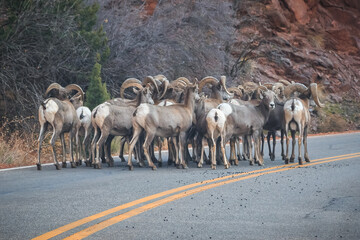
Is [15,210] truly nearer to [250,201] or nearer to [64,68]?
[250,201]

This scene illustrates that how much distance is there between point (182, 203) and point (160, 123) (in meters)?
6.45

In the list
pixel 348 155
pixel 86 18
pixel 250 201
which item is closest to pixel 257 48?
pixel 86 18

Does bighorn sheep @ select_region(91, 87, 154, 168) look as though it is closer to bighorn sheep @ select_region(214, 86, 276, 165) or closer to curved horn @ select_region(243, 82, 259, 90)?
bighorn sheep @ select_region(214, 86, 276, 165)

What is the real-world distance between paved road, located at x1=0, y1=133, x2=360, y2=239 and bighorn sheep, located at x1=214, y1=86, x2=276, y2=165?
6.26 ft

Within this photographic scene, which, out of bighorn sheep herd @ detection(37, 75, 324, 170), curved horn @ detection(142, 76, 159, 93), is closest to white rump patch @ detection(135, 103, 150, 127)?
bighorn sheep herd @ detection(37, 75, 324, 170)

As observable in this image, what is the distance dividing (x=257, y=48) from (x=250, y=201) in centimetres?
3337

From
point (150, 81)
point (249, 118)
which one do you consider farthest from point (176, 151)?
point (150, 81)

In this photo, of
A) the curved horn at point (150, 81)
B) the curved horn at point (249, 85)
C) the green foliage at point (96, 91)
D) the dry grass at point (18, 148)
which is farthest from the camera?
the curved horn at point (249, 85)

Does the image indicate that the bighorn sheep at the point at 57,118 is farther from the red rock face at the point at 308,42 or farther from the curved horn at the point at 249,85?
the red rock face at the point at 308,42

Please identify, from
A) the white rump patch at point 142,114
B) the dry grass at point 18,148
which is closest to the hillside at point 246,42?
the dry grass at point 18,148

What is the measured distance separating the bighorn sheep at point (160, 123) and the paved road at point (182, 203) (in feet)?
3.70

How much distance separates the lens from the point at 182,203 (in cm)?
952

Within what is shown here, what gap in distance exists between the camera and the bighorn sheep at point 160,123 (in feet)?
51.4

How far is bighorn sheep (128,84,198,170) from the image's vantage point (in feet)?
51.4
